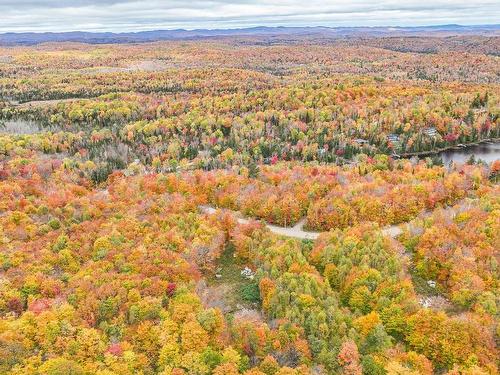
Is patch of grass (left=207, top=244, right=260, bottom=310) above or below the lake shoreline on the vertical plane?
above

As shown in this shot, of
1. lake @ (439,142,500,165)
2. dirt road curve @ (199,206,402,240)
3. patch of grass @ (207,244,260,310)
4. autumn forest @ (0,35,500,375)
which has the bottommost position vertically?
lake @ (439,142,500,165)

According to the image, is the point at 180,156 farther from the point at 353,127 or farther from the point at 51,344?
the point at 51,344

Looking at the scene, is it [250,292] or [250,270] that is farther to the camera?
[250,270]

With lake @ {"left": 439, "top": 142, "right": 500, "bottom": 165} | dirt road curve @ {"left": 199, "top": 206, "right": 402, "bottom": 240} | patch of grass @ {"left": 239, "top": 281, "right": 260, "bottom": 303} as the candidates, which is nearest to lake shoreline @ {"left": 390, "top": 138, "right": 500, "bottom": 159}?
lake @ {"left": 439, "top": 142, "right": 500, "bottom": 165}

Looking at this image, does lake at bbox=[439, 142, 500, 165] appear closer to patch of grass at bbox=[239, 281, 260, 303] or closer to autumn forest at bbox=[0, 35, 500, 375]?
autumn forest at bbox=[0, 35, 500, 375]

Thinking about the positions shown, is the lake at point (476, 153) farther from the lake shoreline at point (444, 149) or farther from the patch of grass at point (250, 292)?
the patch of grass at point (250, 292)

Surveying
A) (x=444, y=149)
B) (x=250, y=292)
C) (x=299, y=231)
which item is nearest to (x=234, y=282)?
(x=250, y=292)

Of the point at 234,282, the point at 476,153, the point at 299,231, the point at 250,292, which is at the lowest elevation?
the point at 476,153

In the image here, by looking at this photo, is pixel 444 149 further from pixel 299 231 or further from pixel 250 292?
pixel 250 292

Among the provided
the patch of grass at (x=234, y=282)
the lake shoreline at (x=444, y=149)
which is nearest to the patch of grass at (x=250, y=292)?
the patch of grass at (x=234, y=282)

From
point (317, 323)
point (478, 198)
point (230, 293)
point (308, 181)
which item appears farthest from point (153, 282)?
point (478, 198)

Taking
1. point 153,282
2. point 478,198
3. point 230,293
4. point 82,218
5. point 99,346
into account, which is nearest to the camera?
point 99,346
